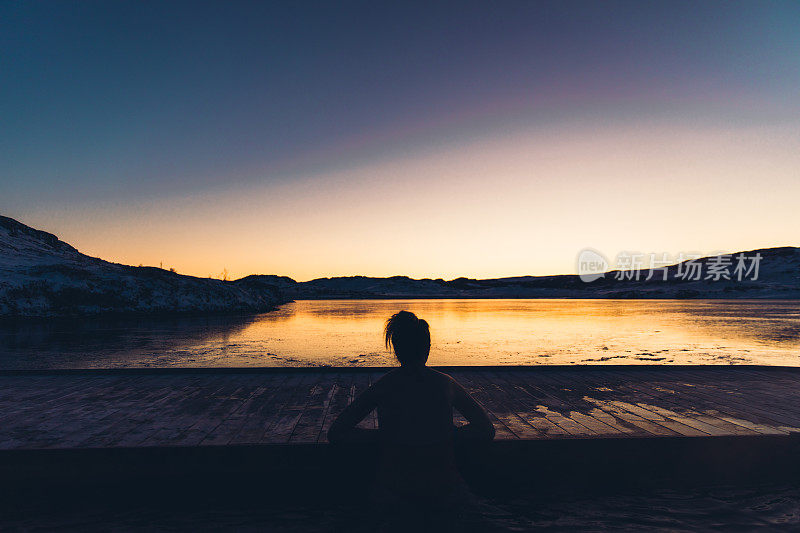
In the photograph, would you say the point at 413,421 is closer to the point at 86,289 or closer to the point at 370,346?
the point at 370,346

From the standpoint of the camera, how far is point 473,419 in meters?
3.08

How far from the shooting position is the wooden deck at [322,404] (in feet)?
14.6

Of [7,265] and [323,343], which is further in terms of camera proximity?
[7,265]

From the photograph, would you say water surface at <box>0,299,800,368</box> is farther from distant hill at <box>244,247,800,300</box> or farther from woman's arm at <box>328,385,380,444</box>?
distant hill at <box>244,247,800,300</box>

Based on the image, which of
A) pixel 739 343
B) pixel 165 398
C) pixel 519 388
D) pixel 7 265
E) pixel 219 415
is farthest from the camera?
pixel 7 265

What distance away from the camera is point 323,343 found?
15133 mm

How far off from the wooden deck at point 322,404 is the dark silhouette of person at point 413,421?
4.51 feet

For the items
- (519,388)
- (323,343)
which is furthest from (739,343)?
(323,343)

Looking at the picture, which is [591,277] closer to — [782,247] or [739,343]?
[782,247]

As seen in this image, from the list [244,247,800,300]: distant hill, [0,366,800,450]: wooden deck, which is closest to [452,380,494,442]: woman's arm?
[0,366,800,450]: wooden deck

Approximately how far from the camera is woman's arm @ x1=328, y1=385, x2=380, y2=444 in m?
2.90

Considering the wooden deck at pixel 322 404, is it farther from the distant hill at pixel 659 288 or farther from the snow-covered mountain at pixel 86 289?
the distant hill at pixel 659 288

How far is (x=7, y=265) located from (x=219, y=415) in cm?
3372

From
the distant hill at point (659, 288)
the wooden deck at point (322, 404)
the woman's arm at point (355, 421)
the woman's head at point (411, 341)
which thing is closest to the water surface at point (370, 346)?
the wooden deck at point (322, 404)
